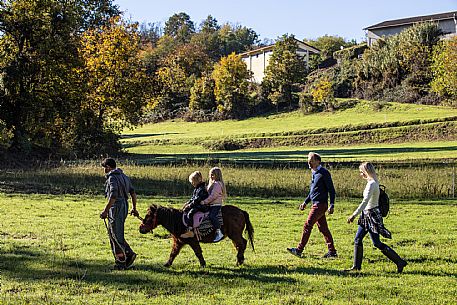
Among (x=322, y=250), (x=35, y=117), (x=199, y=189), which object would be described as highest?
(x=35, y=117)

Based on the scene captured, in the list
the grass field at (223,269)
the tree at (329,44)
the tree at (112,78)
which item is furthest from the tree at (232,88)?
the grass field at (223,269)

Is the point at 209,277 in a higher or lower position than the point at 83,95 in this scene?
lower

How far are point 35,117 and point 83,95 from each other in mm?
4803

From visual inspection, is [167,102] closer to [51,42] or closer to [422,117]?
[422,117]

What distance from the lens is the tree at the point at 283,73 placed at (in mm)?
79938

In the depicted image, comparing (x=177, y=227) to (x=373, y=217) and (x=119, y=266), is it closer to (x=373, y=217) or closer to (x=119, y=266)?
(x=119, y=266)

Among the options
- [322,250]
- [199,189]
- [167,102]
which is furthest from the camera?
[167,102]

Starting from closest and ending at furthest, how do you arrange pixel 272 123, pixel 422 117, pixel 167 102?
pixel 422 117 → pixel 272 123 → pixel 167 102

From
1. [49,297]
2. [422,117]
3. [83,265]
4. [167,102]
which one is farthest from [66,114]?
[167,102]

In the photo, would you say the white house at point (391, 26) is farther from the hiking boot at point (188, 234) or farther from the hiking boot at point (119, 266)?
the hiking boot at point (119, 266)

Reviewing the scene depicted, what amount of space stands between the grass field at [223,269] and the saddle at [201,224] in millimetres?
645

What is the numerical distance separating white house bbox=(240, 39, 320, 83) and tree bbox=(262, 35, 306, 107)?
15536 mm

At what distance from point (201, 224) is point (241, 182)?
14047 mm

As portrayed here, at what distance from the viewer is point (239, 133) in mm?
65688
